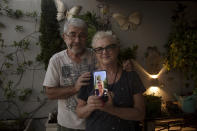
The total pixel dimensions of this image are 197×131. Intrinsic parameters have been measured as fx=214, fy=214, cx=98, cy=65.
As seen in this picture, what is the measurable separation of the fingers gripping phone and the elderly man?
28cm

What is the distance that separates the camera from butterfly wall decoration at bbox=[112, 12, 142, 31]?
4.13 meters

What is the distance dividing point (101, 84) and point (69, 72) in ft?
1.40

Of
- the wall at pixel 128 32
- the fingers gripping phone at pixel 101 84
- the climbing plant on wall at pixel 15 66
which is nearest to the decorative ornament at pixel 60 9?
the wall at pixel 128 32

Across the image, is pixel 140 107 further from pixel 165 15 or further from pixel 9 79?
pixel 165 15

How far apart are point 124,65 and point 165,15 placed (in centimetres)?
345

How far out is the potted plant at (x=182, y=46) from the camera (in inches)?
153

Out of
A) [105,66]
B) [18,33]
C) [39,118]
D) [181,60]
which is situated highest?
[18,33]

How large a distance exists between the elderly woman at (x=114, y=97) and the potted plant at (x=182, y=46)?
2.77 meters

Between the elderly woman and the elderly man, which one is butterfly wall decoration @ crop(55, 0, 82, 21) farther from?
the elderly woman

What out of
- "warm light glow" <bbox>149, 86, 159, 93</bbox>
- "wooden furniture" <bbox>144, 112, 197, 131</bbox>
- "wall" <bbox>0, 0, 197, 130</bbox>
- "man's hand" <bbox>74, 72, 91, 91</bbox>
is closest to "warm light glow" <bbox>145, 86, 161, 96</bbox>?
"warm light glow" <bbox>149, 86, 159, 93</bbox>

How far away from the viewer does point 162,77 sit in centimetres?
462

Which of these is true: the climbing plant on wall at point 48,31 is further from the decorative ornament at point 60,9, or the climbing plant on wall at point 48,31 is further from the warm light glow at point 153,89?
the warm light glow at point 153,89

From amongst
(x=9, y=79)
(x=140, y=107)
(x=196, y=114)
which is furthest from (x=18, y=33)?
(x=196, y=114)

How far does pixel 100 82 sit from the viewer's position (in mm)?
1336
